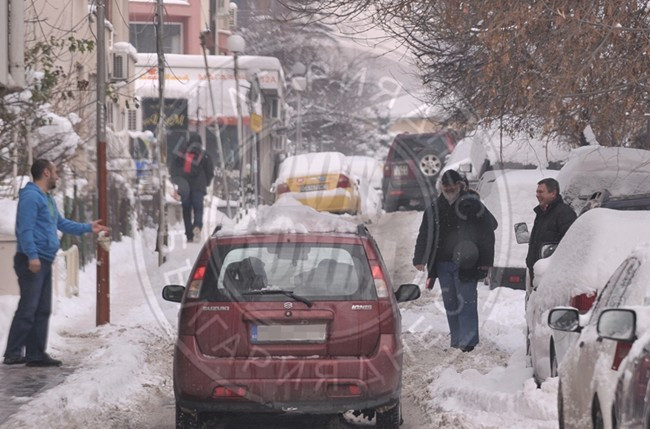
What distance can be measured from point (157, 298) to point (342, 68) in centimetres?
5721

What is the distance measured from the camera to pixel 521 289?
61.3ft

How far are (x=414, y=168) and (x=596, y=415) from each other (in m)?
30.7

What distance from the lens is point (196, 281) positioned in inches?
347

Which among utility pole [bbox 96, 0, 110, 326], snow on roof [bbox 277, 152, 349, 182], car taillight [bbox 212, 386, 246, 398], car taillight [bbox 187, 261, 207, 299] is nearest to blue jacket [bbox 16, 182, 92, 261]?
utility pole [bbox 96, 0, 110, 326]

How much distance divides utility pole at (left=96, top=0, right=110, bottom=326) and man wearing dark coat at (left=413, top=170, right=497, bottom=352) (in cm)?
363

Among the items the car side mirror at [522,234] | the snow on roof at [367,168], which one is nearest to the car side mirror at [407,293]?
the car side mirror at [522,234]

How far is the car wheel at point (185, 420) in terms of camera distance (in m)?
8.87

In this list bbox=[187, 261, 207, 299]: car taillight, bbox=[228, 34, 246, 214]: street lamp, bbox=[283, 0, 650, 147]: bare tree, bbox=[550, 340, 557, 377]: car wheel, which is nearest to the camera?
bbox=[187, 261, 207, 299]: car taillight

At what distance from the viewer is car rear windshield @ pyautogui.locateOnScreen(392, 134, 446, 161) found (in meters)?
37.5

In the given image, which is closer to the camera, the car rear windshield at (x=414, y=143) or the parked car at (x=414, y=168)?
the parked car at (x=414, y=168)

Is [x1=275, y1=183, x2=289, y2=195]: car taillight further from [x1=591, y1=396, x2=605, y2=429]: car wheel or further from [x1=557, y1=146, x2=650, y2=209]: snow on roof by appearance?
[x1=591, y1=396, x2=605, y2=429]: car wheel

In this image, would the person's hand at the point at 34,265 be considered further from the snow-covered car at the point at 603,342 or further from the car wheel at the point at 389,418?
the snow-covered car at the point at 603,342

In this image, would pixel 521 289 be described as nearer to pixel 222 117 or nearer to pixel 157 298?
pixel 157 298

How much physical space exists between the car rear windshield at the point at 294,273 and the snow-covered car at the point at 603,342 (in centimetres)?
179
